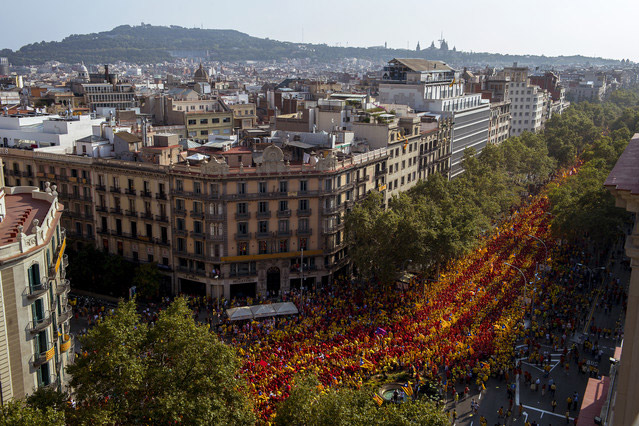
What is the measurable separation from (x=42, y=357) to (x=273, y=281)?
109ft

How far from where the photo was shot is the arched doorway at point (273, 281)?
213ft

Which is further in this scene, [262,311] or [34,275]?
[262,311]

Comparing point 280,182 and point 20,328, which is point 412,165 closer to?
point 280,182

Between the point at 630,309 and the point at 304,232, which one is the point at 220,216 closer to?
the point at 304,232

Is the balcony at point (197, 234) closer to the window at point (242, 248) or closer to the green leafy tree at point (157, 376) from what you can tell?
the window at point (242, 248)

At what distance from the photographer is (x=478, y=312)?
56562mm

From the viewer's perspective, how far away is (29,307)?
33.0 metres

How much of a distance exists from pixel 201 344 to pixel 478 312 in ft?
105

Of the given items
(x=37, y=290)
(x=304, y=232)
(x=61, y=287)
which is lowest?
(x=304, y=232)

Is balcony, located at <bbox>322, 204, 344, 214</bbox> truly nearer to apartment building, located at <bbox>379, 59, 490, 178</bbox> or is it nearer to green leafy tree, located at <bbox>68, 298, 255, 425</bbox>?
green leafy tree, located at <bbox>68, 298, 255, 425</bbox>

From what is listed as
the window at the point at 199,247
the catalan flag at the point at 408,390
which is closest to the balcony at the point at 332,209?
the window at the point at 199,247

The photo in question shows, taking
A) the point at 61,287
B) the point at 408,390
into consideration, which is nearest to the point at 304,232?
the point at 408,390

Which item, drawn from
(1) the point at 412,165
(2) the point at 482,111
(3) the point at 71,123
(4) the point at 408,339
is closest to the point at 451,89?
(2) the point at 482,111

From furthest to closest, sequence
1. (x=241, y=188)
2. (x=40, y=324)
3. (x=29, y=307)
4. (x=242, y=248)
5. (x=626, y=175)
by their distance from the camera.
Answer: (x=242, y=248) → (x=241, y=188) → (x=40, y=324) → (x=29, y=307) → (x=626, y=175)
